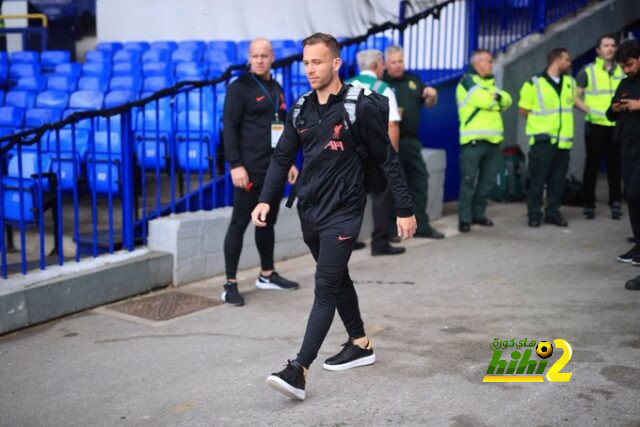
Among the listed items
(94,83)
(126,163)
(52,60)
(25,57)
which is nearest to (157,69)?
(94,83)

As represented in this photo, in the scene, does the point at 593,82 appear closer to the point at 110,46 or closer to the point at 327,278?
the point at 327,278

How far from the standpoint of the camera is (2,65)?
1136cm

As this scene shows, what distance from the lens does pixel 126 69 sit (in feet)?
34.7

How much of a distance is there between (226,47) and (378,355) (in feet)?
22.1

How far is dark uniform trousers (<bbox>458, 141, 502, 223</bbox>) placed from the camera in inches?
347

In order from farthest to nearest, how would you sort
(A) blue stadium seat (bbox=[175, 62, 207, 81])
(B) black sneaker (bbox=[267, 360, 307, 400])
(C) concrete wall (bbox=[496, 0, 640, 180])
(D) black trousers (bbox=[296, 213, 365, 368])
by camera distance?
1. (C) concrete wall (bbox=[496, 0, 640, 180])
2. (A) blue stadium seat (bbox=[175, 62, 207, 81])
3. (D) black trousers (bbox=[296, 213, 365, 368])
4. (B) black sneaker (bbox=[267, 360, 307, 400])

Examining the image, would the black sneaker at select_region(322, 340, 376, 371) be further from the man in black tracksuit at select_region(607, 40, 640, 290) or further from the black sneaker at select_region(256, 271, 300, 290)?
the man in black tracksuit at select_region(607, 40, 640, 290)

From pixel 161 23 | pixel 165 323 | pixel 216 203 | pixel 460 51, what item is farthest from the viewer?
pixel 161 23

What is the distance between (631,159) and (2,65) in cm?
857

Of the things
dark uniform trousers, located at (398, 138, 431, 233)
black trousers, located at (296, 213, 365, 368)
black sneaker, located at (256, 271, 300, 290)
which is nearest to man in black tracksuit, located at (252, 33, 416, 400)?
black trousers, located at (296, 213, 365, 368)

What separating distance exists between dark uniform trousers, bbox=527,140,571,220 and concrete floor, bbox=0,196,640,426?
161 centimetres

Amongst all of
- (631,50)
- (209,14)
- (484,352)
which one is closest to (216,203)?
(484,352)

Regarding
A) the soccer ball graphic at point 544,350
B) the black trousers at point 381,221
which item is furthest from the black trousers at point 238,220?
the soccer ball graphic at point 544,350

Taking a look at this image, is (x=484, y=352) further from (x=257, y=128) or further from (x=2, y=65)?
(x=2, y=65)
